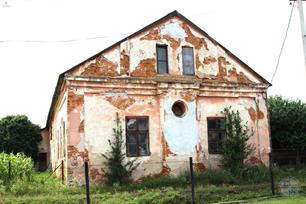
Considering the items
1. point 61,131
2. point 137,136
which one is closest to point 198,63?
point 137,136

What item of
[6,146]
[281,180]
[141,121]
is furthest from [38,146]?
[281,180]

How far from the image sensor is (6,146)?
3241 cm

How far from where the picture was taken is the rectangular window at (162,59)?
59.0 feet

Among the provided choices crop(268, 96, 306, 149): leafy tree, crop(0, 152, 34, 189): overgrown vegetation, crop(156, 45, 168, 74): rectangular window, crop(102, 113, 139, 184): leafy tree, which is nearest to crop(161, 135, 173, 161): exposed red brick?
crop(102, 113, 139, 184): leafy tree

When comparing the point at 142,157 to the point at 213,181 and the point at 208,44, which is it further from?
the point at 208,44

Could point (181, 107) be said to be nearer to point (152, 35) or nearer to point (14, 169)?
point (152, 35)

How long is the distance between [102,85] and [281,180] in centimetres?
849

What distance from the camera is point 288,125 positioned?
22047 mm

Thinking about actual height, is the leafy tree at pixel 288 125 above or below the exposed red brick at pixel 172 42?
below

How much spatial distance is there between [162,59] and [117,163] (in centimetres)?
531

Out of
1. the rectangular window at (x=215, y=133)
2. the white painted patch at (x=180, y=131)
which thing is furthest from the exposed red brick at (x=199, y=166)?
the rectangular window at (x=215, y=133)

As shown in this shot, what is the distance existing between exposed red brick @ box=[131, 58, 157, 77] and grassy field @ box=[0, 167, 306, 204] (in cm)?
456

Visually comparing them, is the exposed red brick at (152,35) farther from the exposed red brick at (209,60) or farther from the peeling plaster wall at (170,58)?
the exposed red brick at (209,60)

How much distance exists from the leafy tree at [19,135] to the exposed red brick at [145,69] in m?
18.9
